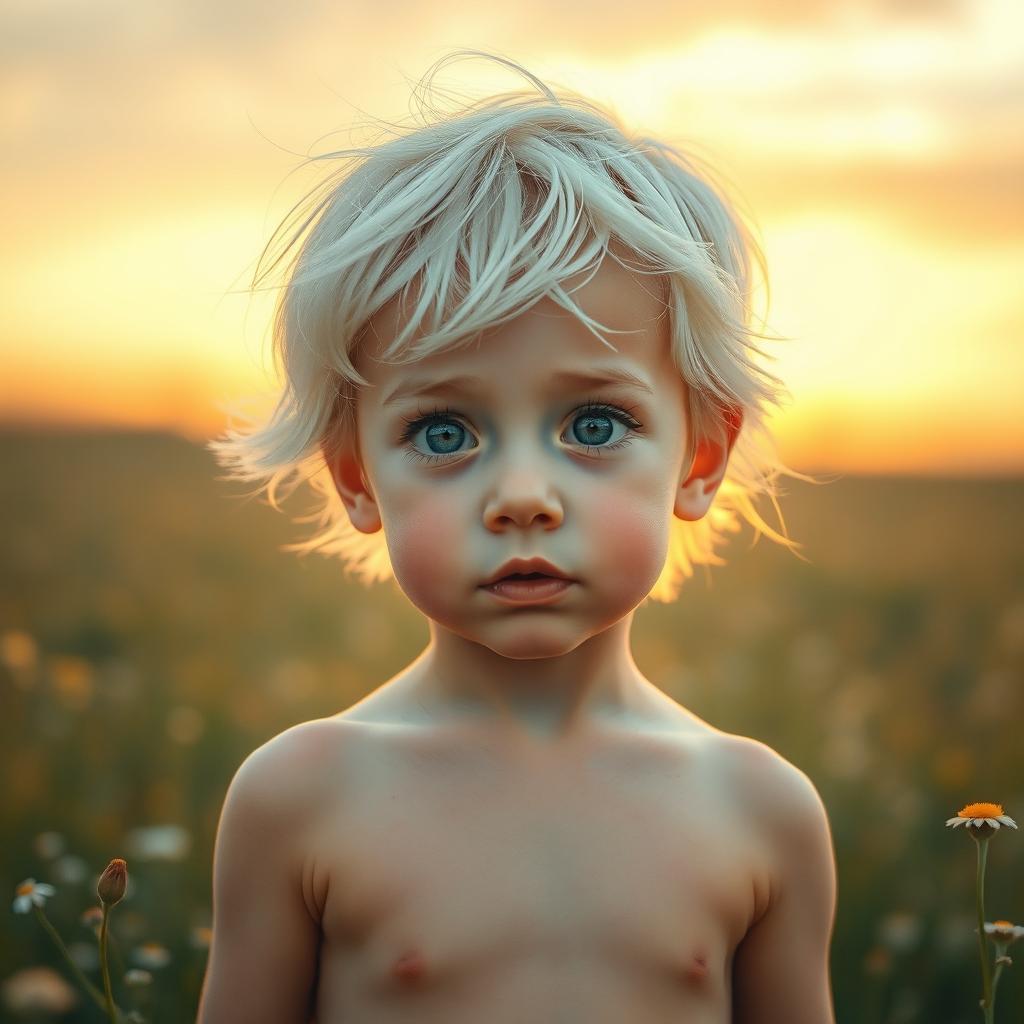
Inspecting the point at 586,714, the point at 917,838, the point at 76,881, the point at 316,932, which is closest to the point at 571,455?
the point at 586,714

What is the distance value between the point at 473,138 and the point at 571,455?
18.7 inches

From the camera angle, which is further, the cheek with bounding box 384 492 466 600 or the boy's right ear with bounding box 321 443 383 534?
the boy's right ear with bounding box 321 443 383 534

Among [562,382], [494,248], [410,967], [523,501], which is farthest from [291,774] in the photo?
[494,248]

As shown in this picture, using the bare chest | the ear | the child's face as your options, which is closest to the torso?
the bare chest

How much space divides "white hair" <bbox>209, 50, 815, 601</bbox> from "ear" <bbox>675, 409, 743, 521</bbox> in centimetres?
1

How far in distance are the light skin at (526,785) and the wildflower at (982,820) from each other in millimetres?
214

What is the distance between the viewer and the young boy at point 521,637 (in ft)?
5.63

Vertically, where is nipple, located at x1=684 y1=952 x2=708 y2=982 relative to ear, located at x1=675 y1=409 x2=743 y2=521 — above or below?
below

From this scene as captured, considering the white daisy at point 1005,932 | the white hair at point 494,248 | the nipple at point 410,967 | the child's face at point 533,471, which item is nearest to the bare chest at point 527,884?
the nipple at point 410,967

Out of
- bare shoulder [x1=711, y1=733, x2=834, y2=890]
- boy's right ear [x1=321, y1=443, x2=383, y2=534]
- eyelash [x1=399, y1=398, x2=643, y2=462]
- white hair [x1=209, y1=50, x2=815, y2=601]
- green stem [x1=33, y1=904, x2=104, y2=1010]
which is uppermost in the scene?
white hair [x1=209, y1=50, x2=815, y2=601]

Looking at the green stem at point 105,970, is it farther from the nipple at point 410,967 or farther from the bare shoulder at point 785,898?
the bare shoulder at point 785,898

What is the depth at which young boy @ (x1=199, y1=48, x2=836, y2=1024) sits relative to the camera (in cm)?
172

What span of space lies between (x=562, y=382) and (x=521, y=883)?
67cm

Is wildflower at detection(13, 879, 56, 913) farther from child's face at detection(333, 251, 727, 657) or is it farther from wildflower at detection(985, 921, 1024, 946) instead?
wildflower at detection(985, 921, 1024, 946)
